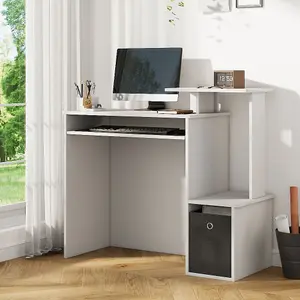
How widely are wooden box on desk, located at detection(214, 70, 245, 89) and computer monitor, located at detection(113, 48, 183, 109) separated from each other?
1.11ft

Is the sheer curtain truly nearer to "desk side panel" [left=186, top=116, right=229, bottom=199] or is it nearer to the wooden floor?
the wooden floor

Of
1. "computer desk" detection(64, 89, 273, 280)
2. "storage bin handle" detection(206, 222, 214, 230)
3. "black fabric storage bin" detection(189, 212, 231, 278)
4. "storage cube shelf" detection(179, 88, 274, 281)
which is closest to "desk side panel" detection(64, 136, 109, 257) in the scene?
"computer desk" detection(64, 89, 273, 280)

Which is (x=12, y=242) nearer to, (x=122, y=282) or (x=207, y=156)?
(x=122, y=282)

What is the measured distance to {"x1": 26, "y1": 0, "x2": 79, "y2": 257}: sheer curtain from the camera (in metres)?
5.17

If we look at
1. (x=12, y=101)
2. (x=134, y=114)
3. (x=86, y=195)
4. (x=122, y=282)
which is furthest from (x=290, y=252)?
(x=12, y=101)

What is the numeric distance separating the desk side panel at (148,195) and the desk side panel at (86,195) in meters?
0.08

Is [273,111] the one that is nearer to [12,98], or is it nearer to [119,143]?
[119,143]

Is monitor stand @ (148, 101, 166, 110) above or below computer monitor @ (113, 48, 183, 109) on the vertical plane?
below

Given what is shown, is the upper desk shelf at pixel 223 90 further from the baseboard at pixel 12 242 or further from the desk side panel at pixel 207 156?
the baseboard at pixel 12 242

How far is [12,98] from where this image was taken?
5.34 m

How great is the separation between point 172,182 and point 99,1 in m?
1.34

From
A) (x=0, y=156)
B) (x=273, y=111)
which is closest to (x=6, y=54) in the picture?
(x=0, y=156)

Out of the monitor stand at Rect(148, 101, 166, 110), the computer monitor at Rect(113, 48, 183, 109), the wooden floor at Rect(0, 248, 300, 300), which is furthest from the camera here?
Result: the monitor stand at Rect(148, 101, 166, 110)

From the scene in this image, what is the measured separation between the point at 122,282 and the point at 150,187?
0.98 metres
